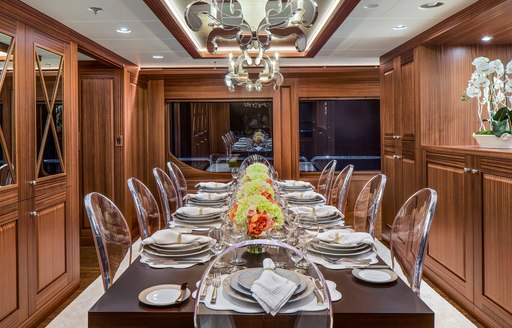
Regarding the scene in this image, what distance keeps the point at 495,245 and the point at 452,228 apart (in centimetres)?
62

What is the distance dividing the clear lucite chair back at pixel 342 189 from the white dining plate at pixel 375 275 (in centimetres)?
211

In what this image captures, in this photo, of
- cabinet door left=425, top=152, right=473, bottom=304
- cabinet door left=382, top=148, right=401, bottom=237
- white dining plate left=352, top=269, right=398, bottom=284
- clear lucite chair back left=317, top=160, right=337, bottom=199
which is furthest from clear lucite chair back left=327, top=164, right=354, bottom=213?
white dining plate left=352, top=269, right=398, bottom=284

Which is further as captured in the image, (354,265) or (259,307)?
(354,265)

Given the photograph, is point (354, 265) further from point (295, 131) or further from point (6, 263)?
point (295, 131)

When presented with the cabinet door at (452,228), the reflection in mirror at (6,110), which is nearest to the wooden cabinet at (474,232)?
the cabinet door at (452,228)

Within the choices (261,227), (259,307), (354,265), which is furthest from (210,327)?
(354,265)

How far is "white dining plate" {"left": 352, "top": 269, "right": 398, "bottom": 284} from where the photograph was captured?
1488 millimetres

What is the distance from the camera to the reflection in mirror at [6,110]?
2760mm

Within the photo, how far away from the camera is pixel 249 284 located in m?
1.31

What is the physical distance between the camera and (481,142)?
3385 mm

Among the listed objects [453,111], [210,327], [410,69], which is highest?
[410,69]

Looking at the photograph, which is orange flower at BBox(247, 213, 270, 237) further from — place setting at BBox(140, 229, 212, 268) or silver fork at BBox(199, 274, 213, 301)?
silver fork at BBox(199, 274, 213, 301)

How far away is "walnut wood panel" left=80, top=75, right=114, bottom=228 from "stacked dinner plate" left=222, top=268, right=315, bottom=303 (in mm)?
4227

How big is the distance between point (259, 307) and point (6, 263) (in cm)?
220
